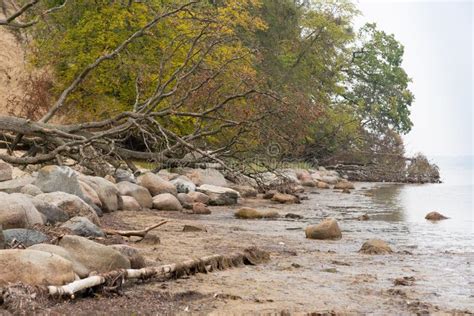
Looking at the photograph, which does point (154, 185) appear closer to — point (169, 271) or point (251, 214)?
point (251, 214)

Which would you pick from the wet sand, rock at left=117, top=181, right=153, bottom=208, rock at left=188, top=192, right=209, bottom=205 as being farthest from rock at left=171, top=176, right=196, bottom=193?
the wet sand

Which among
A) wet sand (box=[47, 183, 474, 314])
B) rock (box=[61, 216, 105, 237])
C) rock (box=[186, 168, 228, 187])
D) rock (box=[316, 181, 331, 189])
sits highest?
rock (box=[186, 168, 228, 187])

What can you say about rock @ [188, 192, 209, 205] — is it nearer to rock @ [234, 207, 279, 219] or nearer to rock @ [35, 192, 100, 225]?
rock @ [234, 207, 279, 219]

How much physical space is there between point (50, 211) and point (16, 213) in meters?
1.19

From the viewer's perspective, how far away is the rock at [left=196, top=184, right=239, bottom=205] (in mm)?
15703

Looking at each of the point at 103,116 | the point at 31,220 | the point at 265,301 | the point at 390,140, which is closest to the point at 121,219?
the point at 31,220

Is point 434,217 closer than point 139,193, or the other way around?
point 139,193

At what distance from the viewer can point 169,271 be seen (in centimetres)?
622

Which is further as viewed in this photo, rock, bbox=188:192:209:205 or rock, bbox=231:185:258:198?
rock, bbox=231:185:258:198

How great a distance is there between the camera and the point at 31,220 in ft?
23.7

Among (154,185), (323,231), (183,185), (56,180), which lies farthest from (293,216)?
(56,180)

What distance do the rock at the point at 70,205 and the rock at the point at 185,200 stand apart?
5426 mm

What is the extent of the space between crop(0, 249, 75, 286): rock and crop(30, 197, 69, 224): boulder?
2908mm

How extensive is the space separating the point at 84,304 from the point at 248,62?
20649 millimetres
